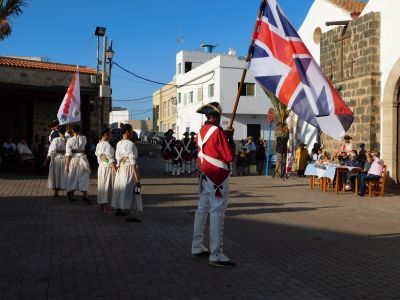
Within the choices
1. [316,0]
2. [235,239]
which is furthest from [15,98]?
[235,239]

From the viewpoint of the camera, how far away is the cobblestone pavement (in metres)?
4.94

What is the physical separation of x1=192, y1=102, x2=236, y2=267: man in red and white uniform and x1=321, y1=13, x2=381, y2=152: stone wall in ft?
34.9

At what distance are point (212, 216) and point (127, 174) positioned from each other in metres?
3.28

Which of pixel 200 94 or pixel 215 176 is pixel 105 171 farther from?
pixel 200 94

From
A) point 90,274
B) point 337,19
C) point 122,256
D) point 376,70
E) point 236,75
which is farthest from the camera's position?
point 236,75

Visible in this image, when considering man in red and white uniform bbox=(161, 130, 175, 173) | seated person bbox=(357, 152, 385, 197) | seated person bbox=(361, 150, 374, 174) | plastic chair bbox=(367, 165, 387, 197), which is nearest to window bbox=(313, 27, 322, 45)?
man in red and white uniform bbox=(161, 130, 175, 173)

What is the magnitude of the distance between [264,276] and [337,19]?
1593 centimetres

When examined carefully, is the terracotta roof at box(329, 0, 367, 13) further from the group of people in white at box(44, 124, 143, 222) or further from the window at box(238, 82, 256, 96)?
the window at box(238, 82, 256, 96)

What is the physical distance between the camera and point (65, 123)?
14078 millimetres

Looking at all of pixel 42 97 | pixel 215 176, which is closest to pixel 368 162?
pixel 215 176

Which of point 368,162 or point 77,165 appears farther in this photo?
point 368,162

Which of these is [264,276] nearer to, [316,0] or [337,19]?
[337,19]

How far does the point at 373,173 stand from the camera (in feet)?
44.2

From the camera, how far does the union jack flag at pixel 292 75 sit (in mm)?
6699
